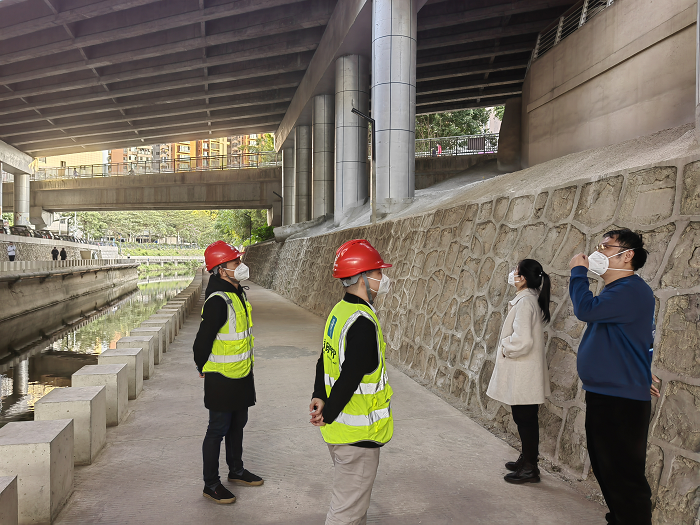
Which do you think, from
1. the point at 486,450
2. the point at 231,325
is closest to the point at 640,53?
the point at 486,450

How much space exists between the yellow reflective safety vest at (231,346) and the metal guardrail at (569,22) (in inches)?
474

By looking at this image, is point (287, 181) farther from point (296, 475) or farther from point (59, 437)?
point (59, 437)

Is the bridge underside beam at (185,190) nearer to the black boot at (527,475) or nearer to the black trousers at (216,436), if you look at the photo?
the black trousers at (216,436)

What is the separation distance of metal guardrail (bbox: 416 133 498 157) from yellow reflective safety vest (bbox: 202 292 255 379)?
28.7 meters

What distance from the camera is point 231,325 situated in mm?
3988

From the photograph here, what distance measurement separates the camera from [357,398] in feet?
8.94

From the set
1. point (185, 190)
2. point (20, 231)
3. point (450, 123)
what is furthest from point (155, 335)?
point (450, 123)

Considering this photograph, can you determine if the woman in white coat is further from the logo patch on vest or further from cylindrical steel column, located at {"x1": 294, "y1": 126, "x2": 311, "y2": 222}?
cylindrical steel column, located at {"x1": 294, "y1": 126, "x2": 311, "y2": 222}

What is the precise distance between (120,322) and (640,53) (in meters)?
19.1

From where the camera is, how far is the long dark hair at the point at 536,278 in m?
4.12

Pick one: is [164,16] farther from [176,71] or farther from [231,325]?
[231,325]

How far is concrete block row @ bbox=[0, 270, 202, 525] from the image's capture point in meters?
3.47

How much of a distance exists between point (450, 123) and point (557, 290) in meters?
39.4

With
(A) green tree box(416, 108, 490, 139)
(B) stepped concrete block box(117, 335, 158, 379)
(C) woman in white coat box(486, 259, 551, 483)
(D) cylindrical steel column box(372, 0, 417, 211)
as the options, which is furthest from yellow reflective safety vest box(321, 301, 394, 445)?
Answer: (A) green tree box(416, 108, 490, 139)
